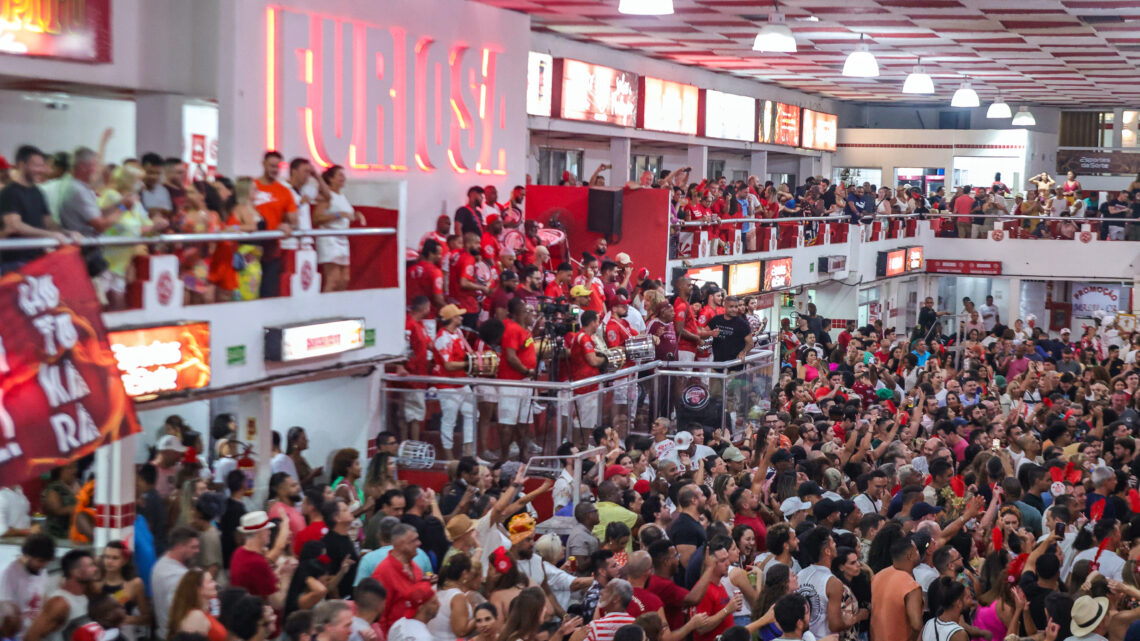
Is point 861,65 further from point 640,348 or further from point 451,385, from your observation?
point 451,385

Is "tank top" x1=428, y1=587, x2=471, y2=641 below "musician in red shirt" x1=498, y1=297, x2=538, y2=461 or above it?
below

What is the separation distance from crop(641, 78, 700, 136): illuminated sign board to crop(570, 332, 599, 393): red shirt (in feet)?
36.9

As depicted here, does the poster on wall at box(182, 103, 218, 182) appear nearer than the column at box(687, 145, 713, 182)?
Yes

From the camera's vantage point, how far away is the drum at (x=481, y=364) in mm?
12344

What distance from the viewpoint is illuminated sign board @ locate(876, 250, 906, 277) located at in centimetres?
2889

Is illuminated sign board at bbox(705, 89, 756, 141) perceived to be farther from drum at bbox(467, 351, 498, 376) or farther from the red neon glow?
drum at bbox(467, 351, 498, 376)

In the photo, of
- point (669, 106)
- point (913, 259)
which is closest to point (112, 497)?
point (669, 106)

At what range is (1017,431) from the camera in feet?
44.3

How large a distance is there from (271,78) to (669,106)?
12498 mm

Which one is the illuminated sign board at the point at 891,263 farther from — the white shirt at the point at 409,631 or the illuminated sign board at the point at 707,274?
the white shirt at the point at 409,631

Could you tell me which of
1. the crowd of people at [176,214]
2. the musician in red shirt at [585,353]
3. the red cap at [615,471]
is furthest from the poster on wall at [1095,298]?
the crowd of people at [176,214]

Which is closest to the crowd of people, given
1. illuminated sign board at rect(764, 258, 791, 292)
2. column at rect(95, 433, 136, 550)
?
column at rect(95, 433, 136, 550)

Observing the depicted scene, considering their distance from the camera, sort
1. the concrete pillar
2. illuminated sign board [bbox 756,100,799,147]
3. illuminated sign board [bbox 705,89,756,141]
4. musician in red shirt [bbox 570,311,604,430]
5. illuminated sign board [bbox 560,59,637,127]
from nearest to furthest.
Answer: musician in red shirt [bbox 570,311,604,430], the concrete pillar, illuminated sign board [bbox 560,59,637,127], illuminated sign board [bbox 705,89,756,141], illuminated sign board [bbox 756,100,799,147]

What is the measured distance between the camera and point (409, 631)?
718cm
